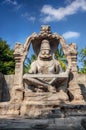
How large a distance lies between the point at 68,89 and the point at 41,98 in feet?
5.56

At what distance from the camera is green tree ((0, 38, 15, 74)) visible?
24125 millimetres

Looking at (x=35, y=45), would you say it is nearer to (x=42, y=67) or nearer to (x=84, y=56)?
(x=42, y=67)

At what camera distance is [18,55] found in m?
10.6

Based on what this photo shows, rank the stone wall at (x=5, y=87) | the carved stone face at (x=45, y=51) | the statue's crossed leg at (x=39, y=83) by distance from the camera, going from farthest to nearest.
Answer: the stone wall at (x=5, y=87) → the carved stone face at (x=45, y=51) → the statue's crossed leg at (x=39, y=83)

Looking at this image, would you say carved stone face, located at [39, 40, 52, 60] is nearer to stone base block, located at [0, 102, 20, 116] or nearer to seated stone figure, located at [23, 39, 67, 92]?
seated stone figure, located at [23, 39, 67, 92]

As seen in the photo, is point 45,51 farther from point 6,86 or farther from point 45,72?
point 6,86

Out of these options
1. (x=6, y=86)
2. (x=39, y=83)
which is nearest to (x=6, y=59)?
(x=6, y=86)

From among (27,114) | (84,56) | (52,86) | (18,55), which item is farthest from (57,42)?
(84,56)

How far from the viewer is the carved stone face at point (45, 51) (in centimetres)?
1053

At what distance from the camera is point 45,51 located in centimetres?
1062

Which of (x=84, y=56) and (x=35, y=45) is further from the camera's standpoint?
(x=84, y=56)

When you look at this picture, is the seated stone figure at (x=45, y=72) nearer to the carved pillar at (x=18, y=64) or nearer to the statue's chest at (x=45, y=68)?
the statue's chest at (x=45, y=68)

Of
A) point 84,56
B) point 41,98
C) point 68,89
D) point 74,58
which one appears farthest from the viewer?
point 84,56

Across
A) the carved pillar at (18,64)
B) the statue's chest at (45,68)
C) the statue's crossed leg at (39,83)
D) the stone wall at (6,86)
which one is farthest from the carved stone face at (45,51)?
the stone wall at (6,86)
